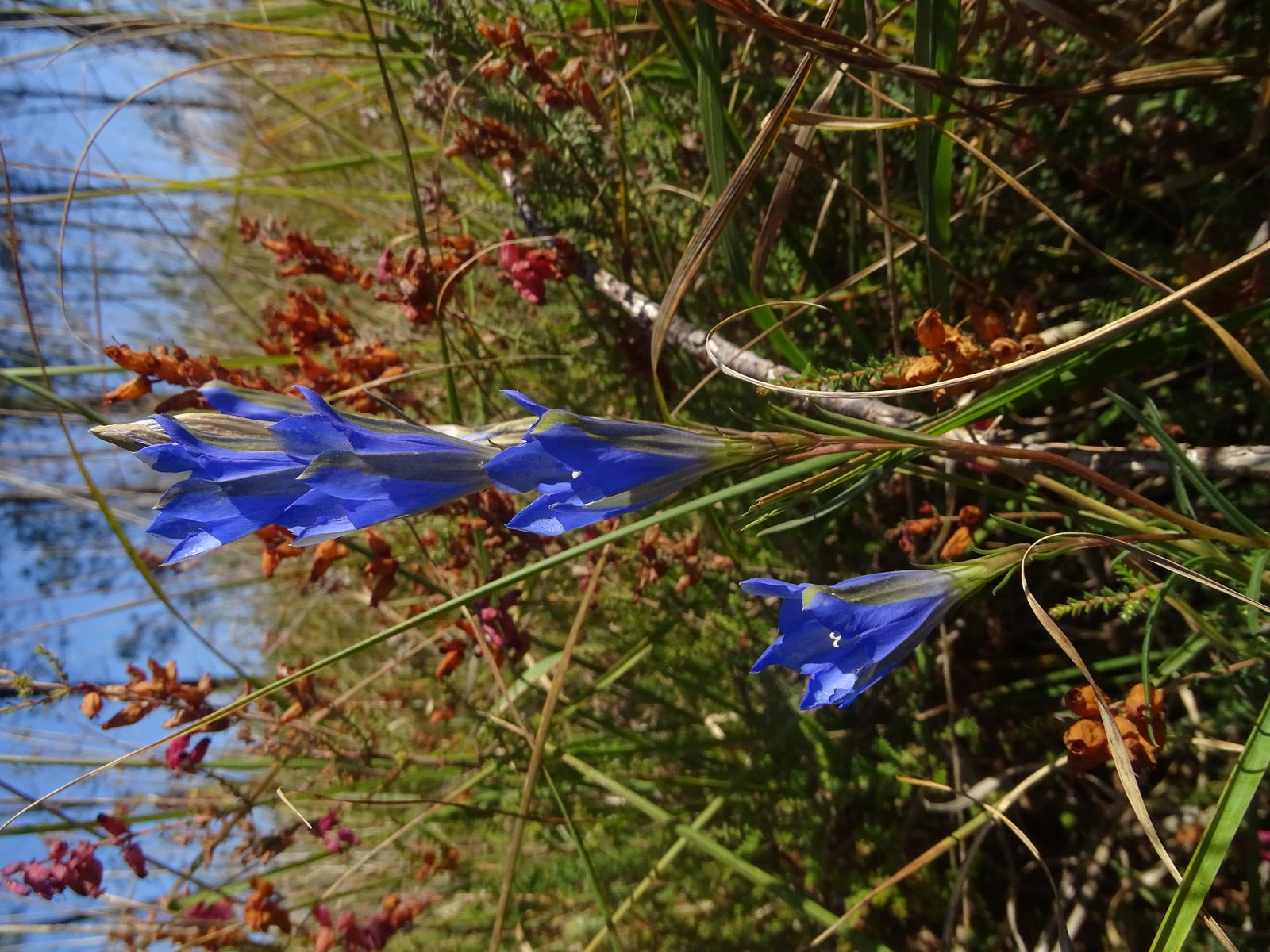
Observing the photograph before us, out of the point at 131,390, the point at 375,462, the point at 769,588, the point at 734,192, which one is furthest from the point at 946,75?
the point at 131,390

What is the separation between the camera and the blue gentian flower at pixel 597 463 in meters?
0.60

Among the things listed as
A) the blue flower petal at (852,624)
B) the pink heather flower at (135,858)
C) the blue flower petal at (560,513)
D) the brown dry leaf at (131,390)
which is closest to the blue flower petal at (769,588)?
the blue flower petal at (852,624)

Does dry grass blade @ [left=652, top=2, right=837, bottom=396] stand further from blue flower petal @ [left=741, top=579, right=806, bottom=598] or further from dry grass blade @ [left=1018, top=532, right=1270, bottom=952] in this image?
dry grass blade @ [left=1018, top=532, right=1270, bottom=952]

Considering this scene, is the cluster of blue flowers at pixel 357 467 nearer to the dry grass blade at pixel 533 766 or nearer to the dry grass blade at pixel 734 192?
the dry grass blade at pixel 734 192

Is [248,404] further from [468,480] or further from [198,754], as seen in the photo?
[198,754]

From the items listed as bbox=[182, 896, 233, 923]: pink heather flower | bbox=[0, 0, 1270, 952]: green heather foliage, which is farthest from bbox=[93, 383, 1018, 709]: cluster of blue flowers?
bbox=[182, 896, 233, 923]: pink heather flower

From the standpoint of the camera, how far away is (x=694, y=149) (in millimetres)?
1456

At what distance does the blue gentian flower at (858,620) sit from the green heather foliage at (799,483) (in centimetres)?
10

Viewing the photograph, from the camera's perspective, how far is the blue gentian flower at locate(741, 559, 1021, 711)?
2.01 feet

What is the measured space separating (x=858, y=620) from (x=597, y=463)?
0.79 ft

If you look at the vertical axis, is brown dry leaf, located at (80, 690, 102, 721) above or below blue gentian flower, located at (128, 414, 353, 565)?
below

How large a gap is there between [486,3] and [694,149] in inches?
17.3

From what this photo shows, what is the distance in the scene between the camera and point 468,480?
68 centimetres

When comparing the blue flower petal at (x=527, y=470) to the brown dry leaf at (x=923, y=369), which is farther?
the brown dry leaf at (x=923, y=369)
